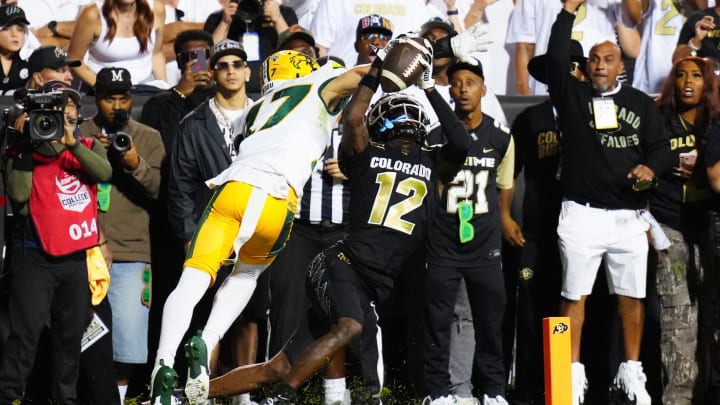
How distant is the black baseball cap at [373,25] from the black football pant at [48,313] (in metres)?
2.92

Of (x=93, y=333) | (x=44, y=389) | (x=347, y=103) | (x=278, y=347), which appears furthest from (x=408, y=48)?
(x=44, y=389)

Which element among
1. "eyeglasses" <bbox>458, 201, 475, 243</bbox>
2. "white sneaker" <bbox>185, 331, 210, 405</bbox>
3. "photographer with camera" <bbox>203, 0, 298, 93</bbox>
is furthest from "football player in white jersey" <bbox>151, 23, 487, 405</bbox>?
"photographer with camera" <bbox>203, 0, 298, 93</bbox>

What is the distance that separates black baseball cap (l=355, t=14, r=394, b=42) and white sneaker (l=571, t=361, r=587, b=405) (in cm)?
297

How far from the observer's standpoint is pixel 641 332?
9258mm

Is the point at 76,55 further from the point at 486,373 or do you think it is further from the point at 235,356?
the point at 486,373

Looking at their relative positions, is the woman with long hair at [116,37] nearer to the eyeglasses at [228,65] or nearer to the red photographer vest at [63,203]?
the eyeglasses at [228,65]

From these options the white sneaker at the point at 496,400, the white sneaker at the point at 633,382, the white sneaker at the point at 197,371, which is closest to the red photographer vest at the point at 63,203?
the white sneaker at the point at 197,371

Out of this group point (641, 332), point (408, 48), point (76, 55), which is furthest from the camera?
point (76, 55)

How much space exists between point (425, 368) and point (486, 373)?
45 centimetres

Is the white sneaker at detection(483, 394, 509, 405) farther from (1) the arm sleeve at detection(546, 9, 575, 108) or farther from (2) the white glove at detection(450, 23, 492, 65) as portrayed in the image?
(2) the white glove at detection(450, 23, 492, 65)

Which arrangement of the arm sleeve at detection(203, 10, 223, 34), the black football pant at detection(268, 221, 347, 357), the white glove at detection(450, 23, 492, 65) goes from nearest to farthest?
1. the white glove at detection(450, 23, 492, 65)
2. the black football pant at detection(268, 221, 347, 357)
3. the arm sleeve at detection(203, 10, 223, 34)

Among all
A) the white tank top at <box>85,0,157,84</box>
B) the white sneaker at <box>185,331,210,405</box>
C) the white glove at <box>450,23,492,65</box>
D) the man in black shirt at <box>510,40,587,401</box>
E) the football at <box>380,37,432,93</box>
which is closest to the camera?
the white sneaker at <box>185,331,210,405</box>

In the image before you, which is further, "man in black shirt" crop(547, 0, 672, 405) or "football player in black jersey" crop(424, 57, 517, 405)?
"man in black shirt" crop(547, 0, 672, 405)

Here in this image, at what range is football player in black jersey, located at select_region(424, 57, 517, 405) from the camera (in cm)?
884
